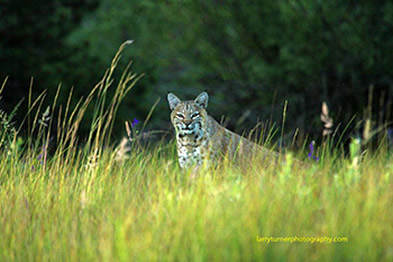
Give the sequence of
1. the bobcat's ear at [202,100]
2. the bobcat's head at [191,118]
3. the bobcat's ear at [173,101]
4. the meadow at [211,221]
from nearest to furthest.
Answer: the meadow at [211,221] < the bobcat's head at [191,118] < the bobcat's ear at [202,100] < the bobcat's ear at [173,101]

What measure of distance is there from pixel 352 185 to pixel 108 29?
14687 millimetres

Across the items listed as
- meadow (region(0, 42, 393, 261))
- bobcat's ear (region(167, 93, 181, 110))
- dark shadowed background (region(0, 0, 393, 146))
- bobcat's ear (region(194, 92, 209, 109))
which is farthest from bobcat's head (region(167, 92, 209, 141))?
dark shadowed background (region(0, 0, 393, 146))

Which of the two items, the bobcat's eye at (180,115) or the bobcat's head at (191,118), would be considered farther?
the bobcat's eye at (180,115)

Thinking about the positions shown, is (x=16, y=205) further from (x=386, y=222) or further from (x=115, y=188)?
(x=386, y=222)

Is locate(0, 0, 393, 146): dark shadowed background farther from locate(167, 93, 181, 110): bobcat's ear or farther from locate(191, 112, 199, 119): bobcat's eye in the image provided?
locate(191, 112, 199, 119): bobcat's eye

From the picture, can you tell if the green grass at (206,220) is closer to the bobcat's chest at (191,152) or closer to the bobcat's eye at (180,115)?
the bobcat's chest at (191,152)

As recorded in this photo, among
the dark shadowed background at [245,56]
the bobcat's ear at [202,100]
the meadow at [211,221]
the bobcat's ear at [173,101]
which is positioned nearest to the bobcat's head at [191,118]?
the bobcat's ear at [202,100]

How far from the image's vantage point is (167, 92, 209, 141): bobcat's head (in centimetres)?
582

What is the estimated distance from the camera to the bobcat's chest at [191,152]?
5549mm

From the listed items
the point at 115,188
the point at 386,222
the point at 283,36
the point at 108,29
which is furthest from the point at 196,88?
the point at 386,222

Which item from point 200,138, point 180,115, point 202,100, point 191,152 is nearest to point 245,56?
point 202,100

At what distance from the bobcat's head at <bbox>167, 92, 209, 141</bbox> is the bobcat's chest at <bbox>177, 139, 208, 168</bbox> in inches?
3.6

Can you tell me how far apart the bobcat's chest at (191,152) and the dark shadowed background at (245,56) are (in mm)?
3508

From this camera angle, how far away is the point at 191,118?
5.88 meters
